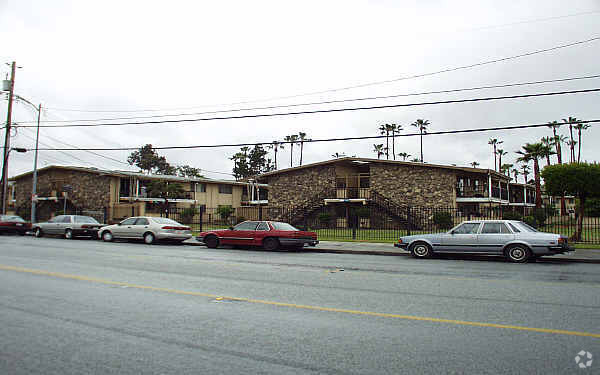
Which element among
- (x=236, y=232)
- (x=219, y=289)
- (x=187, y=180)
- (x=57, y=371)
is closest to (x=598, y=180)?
(x=236, y=232)

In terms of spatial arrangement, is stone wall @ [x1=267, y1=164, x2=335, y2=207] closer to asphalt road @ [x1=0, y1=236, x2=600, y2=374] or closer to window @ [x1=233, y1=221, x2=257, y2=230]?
window @ [x1=233, y1=221, x2=257, y2=230]

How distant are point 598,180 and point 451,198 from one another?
13248 millimetres

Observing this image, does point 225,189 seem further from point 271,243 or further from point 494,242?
point 494,242

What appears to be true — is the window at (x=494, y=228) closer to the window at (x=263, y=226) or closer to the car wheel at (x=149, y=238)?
the window at (x=263, y=226)

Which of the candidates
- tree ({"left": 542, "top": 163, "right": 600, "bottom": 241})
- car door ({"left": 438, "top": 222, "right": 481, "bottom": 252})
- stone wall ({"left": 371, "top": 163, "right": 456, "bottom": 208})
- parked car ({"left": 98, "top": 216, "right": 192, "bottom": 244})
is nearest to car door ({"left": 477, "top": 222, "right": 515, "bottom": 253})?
car door ({"left": 438, "top": 222, "right": 481, "bottom": 252})

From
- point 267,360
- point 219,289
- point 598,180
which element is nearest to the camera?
point 267,360

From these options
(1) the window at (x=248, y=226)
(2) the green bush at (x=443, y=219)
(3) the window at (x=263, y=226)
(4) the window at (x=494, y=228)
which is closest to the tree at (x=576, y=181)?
(2) the green bush at (x=443, y=219)

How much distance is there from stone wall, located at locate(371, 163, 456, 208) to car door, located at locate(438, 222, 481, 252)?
63.6 ft

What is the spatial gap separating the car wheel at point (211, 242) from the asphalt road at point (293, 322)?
8086mm

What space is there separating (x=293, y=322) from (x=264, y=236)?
11818 mm

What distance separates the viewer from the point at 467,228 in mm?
14445

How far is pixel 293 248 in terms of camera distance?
18.1 m

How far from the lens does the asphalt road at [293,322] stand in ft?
13.9

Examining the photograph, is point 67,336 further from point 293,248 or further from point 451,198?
point 451,198
